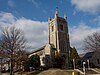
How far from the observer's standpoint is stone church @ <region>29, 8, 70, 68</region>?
230 feet

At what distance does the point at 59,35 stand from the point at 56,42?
3799mm

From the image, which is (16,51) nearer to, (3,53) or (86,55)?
(3,53)

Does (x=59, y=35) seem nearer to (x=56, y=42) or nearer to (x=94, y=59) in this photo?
(x=56, y=42)

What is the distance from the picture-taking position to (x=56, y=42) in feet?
247

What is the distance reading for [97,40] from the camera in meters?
55.2

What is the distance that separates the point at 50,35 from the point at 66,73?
34.4 metres

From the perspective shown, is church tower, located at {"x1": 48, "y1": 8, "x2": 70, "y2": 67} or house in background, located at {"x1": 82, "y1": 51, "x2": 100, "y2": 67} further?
house in background, located at {"x1": 82, "y1": 51, "x2": 100, "y2": 67}

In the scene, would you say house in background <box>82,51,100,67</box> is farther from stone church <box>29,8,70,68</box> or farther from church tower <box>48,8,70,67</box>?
church tower <box>48,8,70,67</box>

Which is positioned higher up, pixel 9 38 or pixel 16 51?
pixel 9 38

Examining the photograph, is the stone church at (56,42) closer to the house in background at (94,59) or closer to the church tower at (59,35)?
the church tower at (59,35)

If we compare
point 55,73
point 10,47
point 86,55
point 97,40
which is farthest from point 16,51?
point 86,55

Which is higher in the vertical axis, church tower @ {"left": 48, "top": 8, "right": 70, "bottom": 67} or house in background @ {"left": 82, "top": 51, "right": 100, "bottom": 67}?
church tower @ {"left": 48, "top": 8, "right": 70, "bottom": 67}

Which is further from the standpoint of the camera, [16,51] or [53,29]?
[53,29]

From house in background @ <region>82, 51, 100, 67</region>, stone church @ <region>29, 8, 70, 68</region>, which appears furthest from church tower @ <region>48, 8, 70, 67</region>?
house in background @ <region>82, 51, 100, 67</region>
